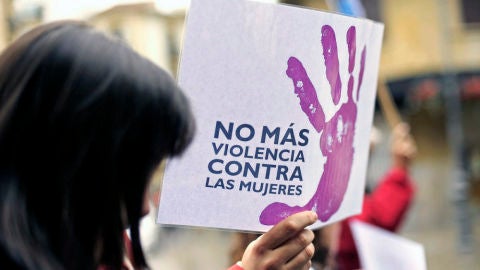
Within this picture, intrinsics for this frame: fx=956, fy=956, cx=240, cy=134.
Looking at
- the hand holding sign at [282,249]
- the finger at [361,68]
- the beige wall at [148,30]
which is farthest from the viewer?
the beige wall at [148,30]

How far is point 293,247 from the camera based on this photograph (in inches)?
61.5

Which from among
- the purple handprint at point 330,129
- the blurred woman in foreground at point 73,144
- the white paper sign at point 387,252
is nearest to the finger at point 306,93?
the purple handprint at point 330,129

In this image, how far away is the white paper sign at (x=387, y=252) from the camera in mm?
3508

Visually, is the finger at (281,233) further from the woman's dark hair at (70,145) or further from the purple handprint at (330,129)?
the woman's dark hair at (70,145)

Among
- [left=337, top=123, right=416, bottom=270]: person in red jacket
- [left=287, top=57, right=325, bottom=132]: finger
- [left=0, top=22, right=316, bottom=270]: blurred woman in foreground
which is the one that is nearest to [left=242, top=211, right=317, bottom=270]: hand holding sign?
[left=287, top=57, right=325, bottom=132]: finger

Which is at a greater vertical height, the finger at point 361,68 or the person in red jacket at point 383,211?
the finger at point 361,68

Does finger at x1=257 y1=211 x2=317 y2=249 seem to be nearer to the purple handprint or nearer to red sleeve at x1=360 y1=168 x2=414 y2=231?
the purple handprint

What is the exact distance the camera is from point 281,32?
1.64 metres

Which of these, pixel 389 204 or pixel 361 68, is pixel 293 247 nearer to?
pixel 361 68

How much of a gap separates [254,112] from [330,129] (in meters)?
0.20

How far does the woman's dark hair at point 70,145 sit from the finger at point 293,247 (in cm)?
40

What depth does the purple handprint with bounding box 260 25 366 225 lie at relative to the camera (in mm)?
1675

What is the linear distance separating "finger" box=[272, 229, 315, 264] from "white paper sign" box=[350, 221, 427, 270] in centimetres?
196

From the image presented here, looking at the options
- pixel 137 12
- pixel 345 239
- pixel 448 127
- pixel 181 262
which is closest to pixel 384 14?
pixel 448 127
